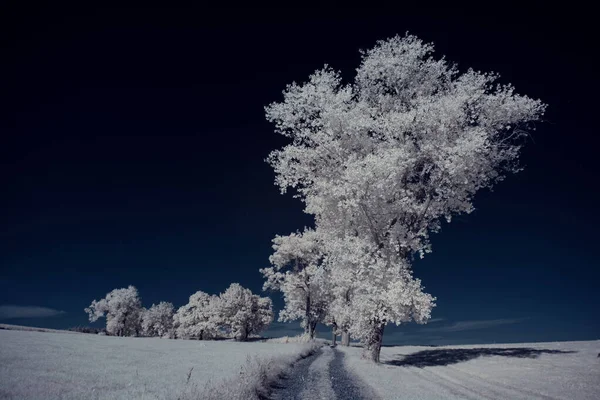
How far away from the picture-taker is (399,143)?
948 inches

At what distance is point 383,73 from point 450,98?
4982 mm

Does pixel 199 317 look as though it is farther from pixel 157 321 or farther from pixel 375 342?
pixel 375 342

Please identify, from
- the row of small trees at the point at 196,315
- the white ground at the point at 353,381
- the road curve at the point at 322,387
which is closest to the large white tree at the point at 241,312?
the row of small trees at the point at 196,315

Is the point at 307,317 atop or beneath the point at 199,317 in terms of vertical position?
beneath

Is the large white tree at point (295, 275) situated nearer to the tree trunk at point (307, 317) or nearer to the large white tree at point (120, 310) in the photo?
the tree trunk at point (307, 317)

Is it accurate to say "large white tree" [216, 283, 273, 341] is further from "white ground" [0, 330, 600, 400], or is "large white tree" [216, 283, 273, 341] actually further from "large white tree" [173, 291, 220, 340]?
"white ground" [0, 330, 600, 400]

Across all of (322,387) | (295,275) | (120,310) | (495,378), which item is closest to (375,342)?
(495,378)

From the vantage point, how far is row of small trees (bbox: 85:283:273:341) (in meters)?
93.8

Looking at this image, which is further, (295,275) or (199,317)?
(199,317)

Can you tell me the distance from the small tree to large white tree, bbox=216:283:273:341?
3403 centimetres

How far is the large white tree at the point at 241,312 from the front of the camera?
9144 centimetres

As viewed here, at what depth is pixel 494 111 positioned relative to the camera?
24.6m

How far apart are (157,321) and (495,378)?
119655 millimetres

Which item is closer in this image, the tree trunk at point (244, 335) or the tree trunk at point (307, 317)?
the tree trunk at point (307, 317)
